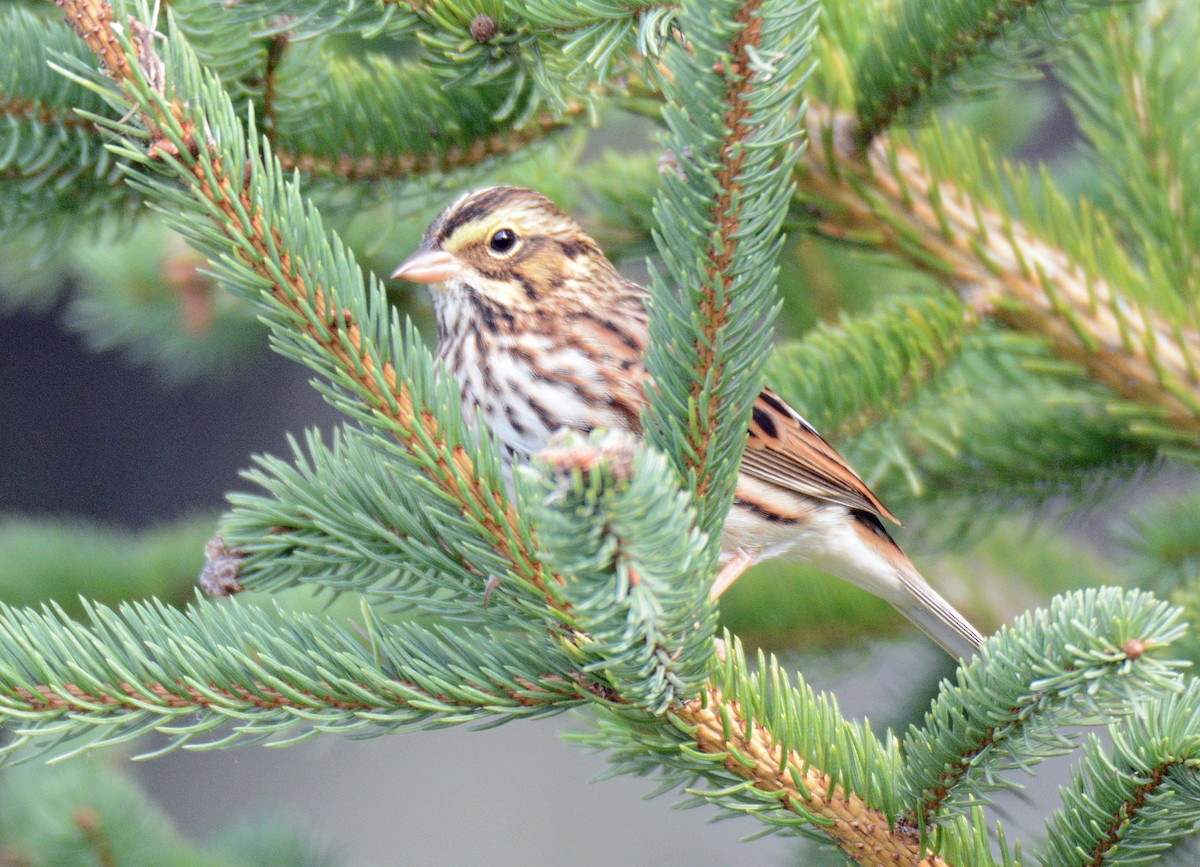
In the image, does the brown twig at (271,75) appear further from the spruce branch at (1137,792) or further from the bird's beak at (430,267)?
the spruce branch at (1137,792)

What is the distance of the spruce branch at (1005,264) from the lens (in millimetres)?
1803

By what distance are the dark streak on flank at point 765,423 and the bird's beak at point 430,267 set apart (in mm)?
559

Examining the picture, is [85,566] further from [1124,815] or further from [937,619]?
[1124,815]

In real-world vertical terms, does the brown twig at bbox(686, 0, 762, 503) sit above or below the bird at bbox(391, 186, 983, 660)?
above

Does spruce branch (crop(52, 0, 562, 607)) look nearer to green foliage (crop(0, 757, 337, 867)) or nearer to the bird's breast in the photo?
the bird's breast

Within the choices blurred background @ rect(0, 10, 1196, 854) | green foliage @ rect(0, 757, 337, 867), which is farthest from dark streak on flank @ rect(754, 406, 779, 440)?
green foliage @ rect(0, 757, 337, 867)

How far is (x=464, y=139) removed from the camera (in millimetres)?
1733

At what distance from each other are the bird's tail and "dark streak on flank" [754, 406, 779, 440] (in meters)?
0.37

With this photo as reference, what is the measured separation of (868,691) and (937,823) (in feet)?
12.3

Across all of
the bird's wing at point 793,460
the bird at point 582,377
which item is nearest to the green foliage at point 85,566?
the bird at point 582,377

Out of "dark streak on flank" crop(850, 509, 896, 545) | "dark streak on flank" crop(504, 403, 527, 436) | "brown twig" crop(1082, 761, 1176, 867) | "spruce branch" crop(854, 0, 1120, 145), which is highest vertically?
"spruce branch" crop(854, 0, 1120, 145)

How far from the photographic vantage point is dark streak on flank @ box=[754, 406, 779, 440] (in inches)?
80.9

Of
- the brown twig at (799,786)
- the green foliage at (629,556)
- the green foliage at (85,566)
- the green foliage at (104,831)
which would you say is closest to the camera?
the green foliage at (629,556)

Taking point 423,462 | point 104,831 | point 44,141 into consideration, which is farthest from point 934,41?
point 104,831
